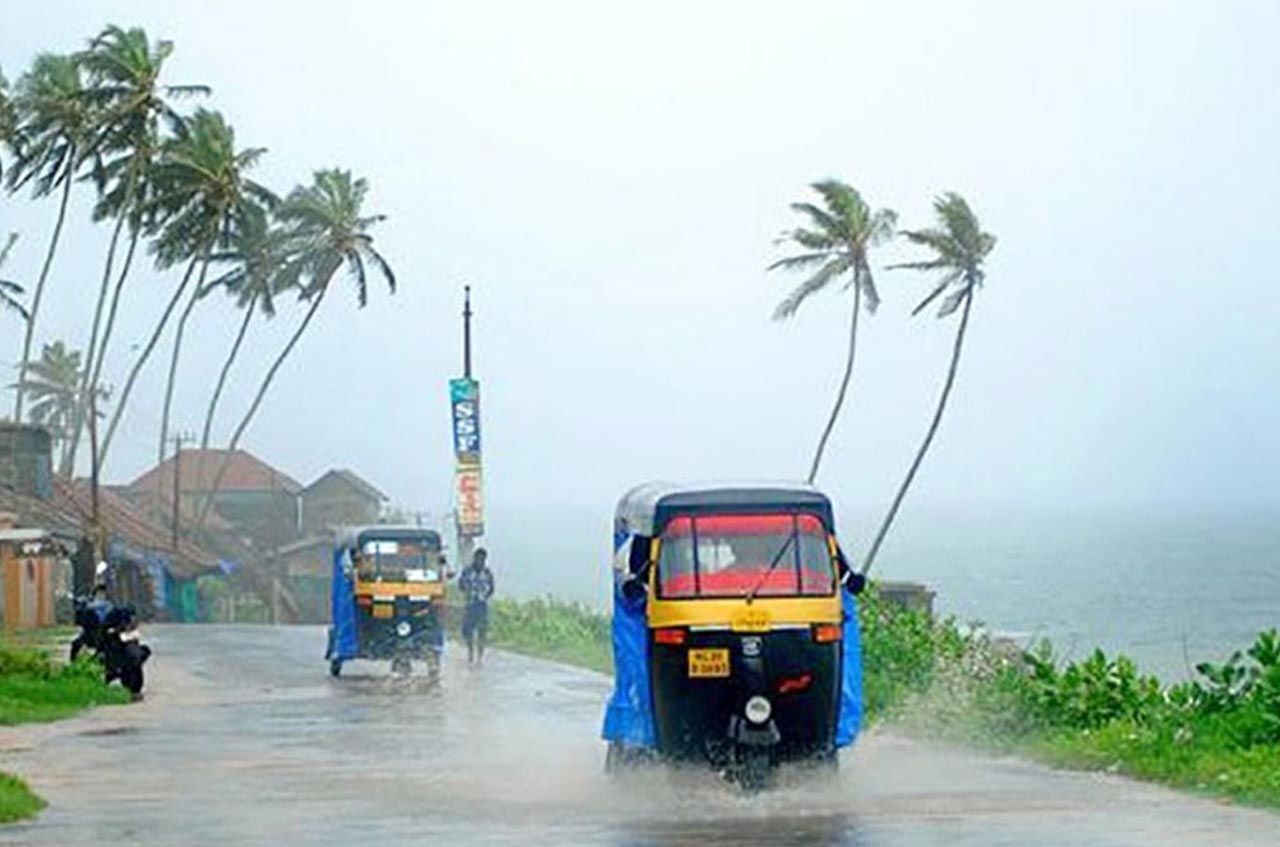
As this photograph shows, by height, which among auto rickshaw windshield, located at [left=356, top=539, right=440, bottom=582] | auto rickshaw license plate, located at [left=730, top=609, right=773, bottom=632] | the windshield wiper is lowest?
auto rickshaw license plate, located at [left=730, top=609, right=773, bottom=632]

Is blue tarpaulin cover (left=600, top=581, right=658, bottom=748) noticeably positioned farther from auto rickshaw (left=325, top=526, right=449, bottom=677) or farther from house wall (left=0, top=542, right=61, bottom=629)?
house wall (left=0, top=542, right=61, bottom=629)

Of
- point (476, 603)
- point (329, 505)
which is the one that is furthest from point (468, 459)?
point (329, 505)

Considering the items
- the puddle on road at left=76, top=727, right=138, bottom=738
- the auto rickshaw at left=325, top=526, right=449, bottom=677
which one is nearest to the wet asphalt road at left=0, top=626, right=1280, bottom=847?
the puddle on road at left=76, top=727, right=138, bottom=738

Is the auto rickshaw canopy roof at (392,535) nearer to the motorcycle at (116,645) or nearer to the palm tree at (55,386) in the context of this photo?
the motorcycle at (116,645)

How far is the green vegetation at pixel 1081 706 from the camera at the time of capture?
19.1 meters

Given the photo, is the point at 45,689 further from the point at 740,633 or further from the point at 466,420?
the point at 466,420

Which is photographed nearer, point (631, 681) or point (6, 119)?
point (631, 681)

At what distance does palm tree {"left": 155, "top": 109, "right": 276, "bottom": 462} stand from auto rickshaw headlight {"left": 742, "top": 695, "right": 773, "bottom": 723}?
180 ft

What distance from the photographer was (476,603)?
40719 millimetres

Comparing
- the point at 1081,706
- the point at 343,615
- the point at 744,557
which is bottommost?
the point at 1081,706

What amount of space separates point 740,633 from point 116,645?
56.1ft

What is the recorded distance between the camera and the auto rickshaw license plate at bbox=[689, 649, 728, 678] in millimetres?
18359

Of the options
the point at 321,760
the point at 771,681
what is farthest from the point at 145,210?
the point at 771,681

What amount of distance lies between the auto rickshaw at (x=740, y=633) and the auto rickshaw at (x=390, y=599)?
Result: 722 inches
